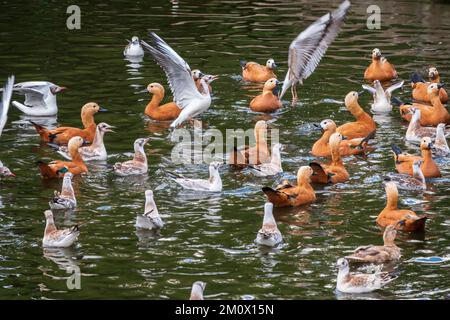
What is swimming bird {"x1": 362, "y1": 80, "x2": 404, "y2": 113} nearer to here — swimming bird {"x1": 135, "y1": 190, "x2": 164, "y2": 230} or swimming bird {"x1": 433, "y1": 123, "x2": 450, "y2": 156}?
swimming bird {"x1": 433, "y1": 123, "x2": 450, "y2": 156}

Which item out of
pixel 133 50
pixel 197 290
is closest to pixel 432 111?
pixel 133 50

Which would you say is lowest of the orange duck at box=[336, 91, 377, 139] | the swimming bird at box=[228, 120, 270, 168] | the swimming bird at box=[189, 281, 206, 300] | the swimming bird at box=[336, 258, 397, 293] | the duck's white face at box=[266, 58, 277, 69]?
the swimming bird at box=[336, 258, 397, 293]

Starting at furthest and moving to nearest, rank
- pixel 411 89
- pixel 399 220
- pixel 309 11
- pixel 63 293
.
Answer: pixel 309 11 < pixel 411 89 < pixel 399 220 < pixel 63 293

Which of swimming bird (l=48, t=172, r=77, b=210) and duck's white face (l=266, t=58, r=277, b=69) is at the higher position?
duck's white face (l=266, t=58, r=277, b=69)

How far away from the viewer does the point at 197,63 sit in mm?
24250

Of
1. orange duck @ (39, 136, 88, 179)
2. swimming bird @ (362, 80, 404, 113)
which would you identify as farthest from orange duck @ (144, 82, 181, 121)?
swimming bird @ (362, 80, 404, 113)

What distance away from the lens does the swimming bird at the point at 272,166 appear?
17234mm

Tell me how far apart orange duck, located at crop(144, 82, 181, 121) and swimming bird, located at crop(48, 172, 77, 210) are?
200 inches

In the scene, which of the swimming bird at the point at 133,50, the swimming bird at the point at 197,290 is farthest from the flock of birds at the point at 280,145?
the swimming bird at the point at 133,50

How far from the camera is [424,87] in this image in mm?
21547

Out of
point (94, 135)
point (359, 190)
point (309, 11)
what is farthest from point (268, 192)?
point (309, 11)

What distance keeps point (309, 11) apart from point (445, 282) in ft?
56.7

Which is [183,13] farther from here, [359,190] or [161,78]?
[359,190]

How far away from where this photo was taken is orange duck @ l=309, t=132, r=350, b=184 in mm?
16766
